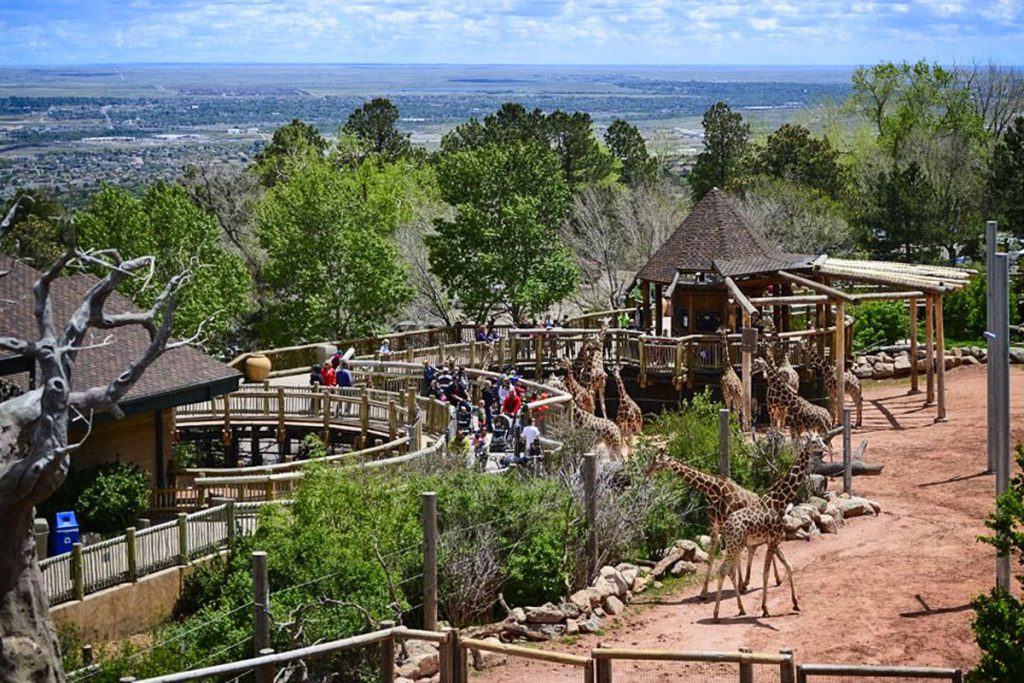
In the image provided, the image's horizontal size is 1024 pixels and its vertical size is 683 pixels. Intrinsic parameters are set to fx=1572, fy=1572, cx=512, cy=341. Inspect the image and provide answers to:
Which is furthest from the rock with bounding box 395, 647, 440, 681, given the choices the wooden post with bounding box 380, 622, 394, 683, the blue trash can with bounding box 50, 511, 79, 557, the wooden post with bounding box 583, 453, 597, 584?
the blue trash can with bounding box 50, 511, 79, 557

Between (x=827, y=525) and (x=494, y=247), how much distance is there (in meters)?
27.4

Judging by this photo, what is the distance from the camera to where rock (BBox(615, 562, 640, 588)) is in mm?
23219

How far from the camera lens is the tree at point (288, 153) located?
269 feet

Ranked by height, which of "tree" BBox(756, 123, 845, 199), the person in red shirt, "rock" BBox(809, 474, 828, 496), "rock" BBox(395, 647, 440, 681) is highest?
"tree" BBox(756, 123, 845, 199)

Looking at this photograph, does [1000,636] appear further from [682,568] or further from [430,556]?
[682,568]

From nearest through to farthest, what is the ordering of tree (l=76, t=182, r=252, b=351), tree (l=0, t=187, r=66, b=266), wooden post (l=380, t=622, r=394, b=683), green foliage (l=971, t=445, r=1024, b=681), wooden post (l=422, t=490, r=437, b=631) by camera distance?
green foliage (l=971, t=445, r=1024, b=681)
wooden post (l=380, t=622, r=394, b=683)
wooden post (l=422, t=490, r=437, b=631)
tree (l=76, t=182, r=252, b=351)
tree (l=0, t=187, r=66, b=266)

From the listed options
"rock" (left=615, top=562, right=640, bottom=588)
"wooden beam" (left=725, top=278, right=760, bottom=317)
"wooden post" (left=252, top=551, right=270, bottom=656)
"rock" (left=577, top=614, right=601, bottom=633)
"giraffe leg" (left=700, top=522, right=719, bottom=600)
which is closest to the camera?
"wooden post" (left=252, top=551, right=270, bottom=656)

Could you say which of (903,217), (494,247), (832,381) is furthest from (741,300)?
(903,217)

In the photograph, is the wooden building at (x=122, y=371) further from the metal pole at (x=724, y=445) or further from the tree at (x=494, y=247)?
the tree at (x=494, y=247)

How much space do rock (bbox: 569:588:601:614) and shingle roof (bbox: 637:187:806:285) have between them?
19531 mm

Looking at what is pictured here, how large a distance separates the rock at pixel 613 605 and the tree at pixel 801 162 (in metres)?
55.7

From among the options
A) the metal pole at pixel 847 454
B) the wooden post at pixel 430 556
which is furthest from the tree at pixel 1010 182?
Result: the wooden post at pixel 430 556

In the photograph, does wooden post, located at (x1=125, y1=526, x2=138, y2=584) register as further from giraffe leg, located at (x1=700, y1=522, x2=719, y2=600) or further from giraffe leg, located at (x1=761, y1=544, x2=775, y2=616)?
giraffe leg, located at (x1=761, y1=544, x2=775, y2=616)

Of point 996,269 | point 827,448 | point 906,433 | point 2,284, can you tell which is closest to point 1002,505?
point 996,269
